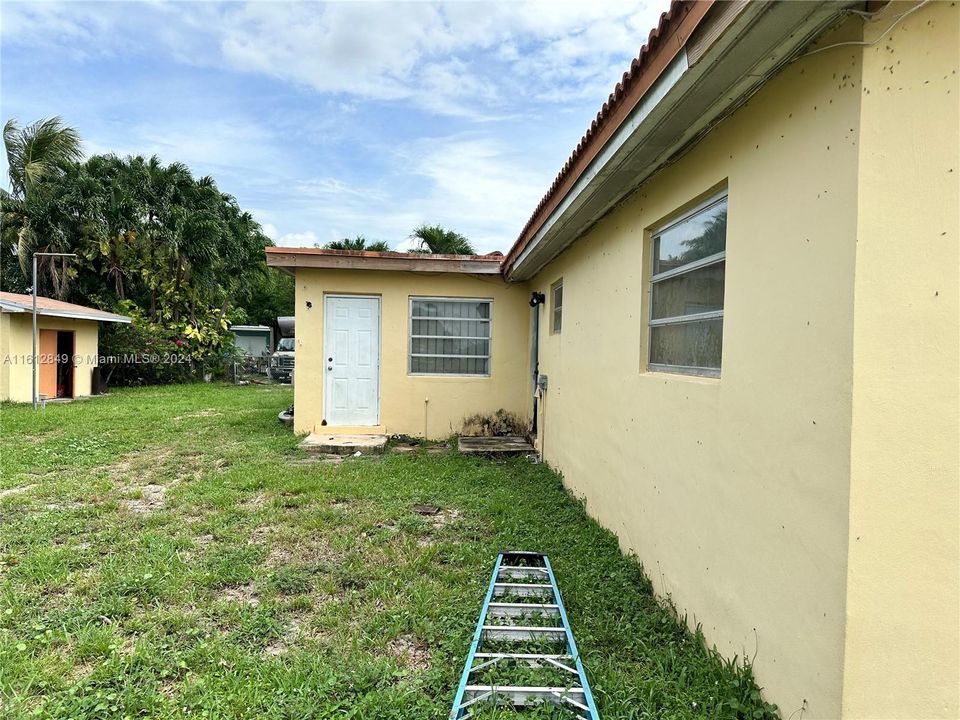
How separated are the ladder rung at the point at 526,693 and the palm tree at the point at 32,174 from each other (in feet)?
64.3

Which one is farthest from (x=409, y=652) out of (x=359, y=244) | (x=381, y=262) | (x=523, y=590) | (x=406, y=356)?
(x=359, y=244)

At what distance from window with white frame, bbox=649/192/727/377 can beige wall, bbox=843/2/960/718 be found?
92cm

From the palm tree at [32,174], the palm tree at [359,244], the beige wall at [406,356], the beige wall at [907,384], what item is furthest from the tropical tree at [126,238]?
the beige wall at [907,384]

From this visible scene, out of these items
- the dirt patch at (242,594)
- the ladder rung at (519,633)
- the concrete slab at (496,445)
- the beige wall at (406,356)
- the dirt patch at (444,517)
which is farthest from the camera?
the beige wall at (406,356)

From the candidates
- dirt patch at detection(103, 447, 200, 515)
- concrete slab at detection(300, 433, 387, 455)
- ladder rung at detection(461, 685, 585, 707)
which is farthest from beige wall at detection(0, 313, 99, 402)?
ladder rung at detection(461, 685, 585, 707)

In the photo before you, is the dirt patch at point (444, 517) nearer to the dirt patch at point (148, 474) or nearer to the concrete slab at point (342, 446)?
the dirt patch at point (148, 474)

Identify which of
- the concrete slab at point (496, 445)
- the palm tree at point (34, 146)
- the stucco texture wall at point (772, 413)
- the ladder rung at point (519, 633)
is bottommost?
the ladder rung at point (519, 633)

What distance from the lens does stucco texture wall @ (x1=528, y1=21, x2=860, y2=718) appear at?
65.8 inches

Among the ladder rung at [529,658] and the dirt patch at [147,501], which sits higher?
the ladder rung at [529,658]

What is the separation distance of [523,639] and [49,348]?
1497cm

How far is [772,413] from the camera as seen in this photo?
6.57ft

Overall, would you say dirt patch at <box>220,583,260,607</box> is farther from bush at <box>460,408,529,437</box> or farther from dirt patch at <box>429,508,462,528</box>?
bush at <box>460,408,529,437</box>

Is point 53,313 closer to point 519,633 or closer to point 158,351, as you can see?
point 158,351

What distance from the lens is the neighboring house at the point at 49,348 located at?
11.5 meters
